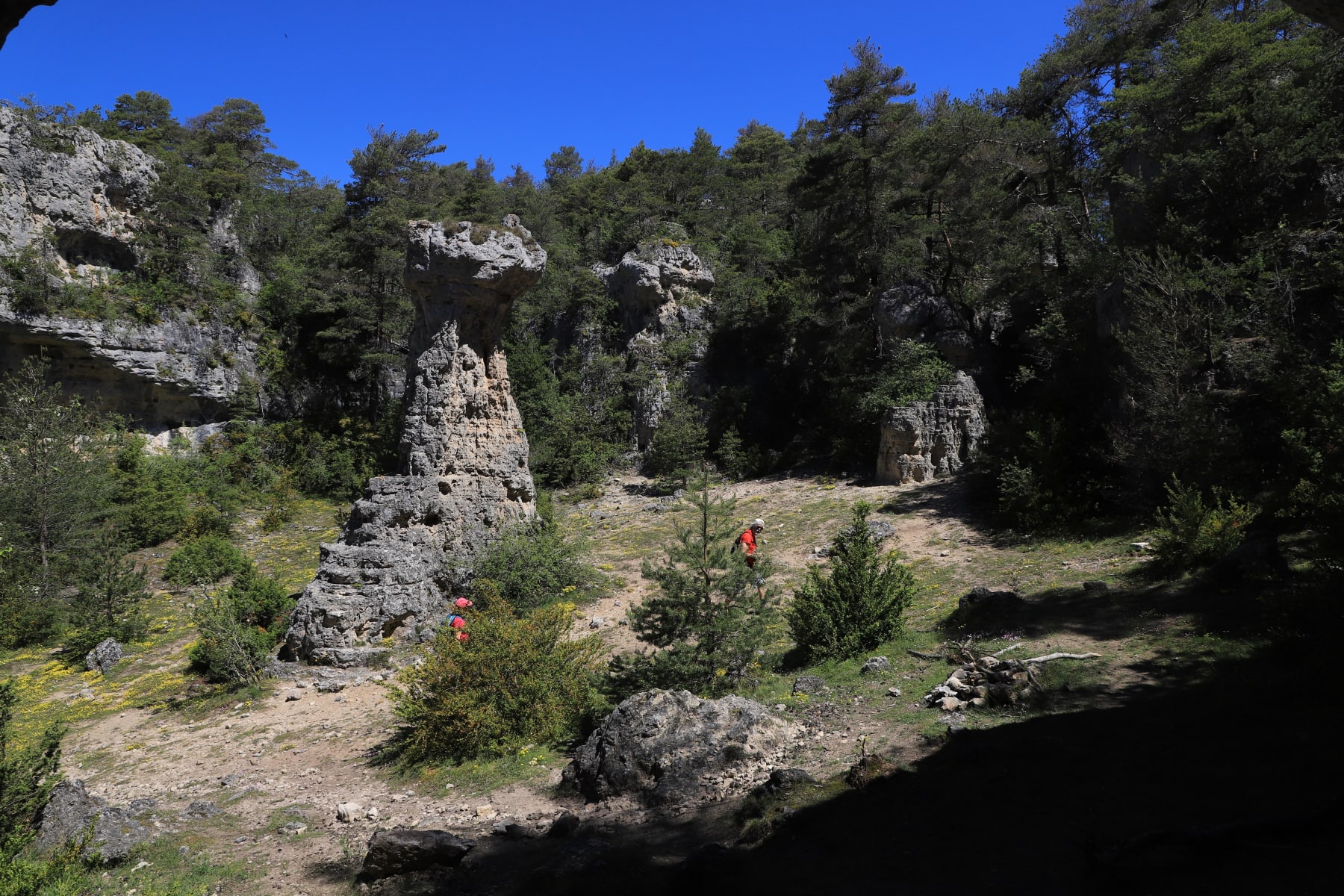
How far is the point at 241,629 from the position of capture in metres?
11.7

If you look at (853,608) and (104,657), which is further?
(104,657)

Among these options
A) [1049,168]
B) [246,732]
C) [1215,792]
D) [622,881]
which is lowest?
[246,732]

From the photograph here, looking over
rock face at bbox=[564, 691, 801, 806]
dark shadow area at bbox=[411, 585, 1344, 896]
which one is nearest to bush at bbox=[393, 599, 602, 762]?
rock face at bbox=[564, 691, 801, 806]

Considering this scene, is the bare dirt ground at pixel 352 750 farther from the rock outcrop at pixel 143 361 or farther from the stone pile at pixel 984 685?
the rock outcrop at pixel 143 361

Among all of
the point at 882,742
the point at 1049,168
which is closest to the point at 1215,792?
the point at 882,742

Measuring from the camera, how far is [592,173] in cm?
4478

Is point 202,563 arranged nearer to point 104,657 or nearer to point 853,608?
point 104,657

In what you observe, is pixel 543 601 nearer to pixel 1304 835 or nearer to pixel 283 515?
pixel 1304 835

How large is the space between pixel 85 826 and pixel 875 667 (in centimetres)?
809

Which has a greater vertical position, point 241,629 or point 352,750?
point 241,629

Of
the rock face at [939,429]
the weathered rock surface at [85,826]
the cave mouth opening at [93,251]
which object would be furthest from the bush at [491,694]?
the cave mouth opening at [93,251]

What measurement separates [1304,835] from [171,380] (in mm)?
27382

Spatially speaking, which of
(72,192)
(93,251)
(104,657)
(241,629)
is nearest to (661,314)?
(93,251)

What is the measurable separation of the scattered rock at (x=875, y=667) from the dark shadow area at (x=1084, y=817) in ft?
6.85
